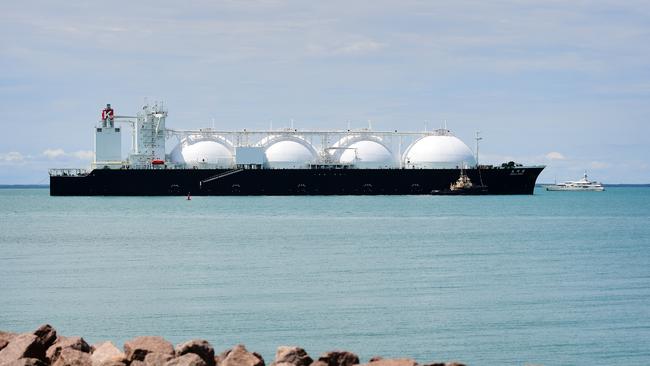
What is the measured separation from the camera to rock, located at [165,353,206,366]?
13.0 metres

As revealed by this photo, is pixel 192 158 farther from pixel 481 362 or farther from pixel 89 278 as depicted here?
pixel 481 362

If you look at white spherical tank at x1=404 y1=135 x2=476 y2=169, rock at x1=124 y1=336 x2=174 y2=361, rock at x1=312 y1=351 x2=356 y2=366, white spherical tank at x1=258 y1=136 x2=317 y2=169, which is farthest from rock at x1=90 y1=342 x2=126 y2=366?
white spherical tank at x1=404 y1=135 x2=476 y2=169

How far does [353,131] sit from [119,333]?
83.7 metres

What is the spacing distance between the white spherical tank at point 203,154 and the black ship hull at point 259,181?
8.10ft

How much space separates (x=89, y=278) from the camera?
29.0 metres

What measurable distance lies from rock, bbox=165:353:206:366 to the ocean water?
469 cm

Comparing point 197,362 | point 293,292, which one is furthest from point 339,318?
point 197,362

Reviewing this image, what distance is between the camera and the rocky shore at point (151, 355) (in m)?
13.3

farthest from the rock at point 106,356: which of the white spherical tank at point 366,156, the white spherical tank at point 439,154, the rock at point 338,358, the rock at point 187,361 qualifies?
the white spherical tank at point 439,154

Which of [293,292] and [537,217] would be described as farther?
[537,217]

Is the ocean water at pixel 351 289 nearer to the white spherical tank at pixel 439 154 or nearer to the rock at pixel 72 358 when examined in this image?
the rock at pixel 72 358

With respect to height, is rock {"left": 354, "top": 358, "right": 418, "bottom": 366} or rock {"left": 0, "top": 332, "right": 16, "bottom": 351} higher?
rock {"left": 354, "top": 358, "right": 418, "bottom": 366}

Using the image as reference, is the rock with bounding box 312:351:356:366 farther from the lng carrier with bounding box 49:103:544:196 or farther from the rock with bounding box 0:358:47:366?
the lng carrier with bounding box 49:103:544:196

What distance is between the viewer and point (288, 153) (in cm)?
9856
